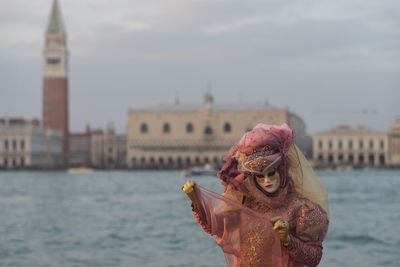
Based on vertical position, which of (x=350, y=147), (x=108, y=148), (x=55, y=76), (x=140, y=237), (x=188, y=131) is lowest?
(x=108, y=148)

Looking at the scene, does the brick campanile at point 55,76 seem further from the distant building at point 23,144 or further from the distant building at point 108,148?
the distant building at point 108,148

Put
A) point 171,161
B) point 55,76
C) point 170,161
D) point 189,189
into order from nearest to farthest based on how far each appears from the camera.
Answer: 1. point 189,189
2. point 170,161
3. point 171,161
4. point 55,76

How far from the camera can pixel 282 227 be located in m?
2.12

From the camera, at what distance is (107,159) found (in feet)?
278

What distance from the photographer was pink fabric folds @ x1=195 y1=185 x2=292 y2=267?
2.19 m

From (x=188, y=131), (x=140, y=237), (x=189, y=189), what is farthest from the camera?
(x=188, y=131)

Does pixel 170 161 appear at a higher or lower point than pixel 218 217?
lower

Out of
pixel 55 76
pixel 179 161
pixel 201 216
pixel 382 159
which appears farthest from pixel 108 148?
pixel 201 216

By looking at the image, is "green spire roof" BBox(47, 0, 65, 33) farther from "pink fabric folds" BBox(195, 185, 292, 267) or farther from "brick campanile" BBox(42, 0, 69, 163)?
"pink fabric folds" BBox(195, 185, 292, 267)

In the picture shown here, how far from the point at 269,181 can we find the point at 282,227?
157mm

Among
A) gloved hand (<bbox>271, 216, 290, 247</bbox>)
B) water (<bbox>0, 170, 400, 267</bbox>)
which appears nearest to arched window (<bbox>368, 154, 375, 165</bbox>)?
water (<bbox>0, 170, 400, 267</bbox>)

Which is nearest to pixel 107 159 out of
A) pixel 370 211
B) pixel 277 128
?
pixel 370 211

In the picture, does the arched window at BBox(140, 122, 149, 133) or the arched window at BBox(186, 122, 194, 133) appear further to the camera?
the arched window at BBox(140, 122, 149, 133)

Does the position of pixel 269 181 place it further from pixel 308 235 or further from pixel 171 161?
pixel 171 161
